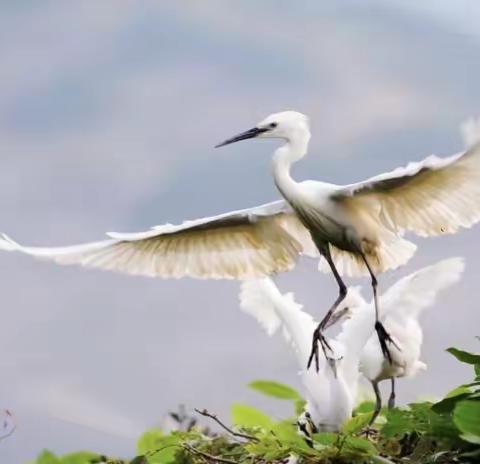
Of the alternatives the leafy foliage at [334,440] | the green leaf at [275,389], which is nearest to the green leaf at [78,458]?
the leafy foliage at [334,440]

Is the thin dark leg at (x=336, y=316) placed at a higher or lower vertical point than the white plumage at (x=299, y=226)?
lower

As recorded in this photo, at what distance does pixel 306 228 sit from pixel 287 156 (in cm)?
15

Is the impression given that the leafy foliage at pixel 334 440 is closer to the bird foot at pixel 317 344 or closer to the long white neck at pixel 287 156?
the bird foot at pixel 317 344

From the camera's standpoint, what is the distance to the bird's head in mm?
2221

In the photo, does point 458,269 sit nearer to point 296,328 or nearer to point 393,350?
point 393,350

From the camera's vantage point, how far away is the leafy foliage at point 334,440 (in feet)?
5.22

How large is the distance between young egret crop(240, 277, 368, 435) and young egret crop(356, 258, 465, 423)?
6 centimetres

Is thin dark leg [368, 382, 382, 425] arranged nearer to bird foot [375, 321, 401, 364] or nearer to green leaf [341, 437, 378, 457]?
bird foot [375, 321, 401, 364]

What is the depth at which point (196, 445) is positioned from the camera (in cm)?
207

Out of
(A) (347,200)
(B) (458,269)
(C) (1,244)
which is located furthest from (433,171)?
(C) (1,244)

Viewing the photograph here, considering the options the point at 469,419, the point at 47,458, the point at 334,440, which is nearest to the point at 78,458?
the point at 47,458

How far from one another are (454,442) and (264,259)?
801 mm

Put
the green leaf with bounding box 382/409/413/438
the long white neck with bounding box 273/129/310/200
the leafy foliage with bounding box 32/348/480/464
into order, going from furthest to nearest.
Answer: the long white neck with bounding box 273/129/310/200, the green leaf with bounding box 382/409/413/438, the leafy foliage with bounding box 32/348/480/464

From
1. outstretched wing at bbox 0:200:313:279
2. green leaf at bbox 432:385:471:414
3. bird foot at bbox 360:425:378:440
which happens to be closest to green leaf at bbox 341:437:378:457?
green leaf at bbox 432:385:471:414
